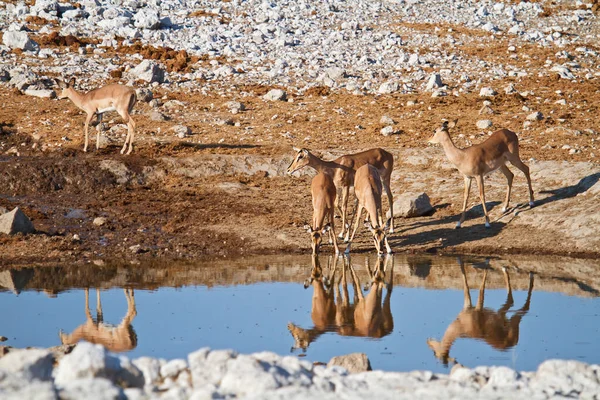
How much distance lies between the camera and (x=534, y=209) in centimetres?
1794

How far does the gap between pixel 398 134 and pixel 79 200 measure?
854 centimetres

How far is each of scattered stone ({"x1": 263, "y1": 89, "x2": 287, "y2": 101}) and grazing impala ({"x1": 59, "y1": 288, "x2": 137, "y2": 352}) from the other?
50.5 ft

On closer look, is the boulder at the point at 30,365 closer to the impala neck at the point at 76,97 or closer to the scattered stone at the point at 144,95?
the impala neck at the point at 76,97

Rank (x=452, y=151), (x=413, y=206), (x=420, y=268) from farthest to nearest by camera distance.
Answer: (x=413, y=206) < (x=452, y=151) < (x=420, y=268)

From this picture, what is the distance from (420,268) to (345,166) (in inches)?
130

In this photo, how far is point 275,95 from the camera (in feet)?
89.2

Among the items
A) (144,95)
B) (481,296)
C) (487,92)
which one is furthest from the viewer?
(487,92)

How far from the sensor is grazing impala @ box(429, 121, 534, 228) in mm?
17797

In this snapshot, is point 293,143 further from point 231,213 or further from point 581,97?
point 581,97

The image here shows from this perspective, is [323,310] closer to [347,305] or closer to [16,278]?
[347,305]

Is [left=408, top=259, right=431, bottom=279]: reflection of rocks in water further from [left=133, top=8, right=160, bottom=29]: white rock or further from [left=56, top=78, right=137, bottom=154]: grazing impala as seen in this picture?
[left=133, top=8, right=160, bottom=29]: white rock

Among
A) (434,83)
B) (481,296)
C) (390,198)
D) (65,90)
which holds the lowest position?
(481,296)

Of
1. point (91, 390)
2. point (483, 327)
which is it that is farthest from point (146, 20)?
point (91, 390)

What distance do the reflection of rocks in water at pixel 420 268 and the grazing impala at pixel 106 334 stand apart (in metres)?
4.81
